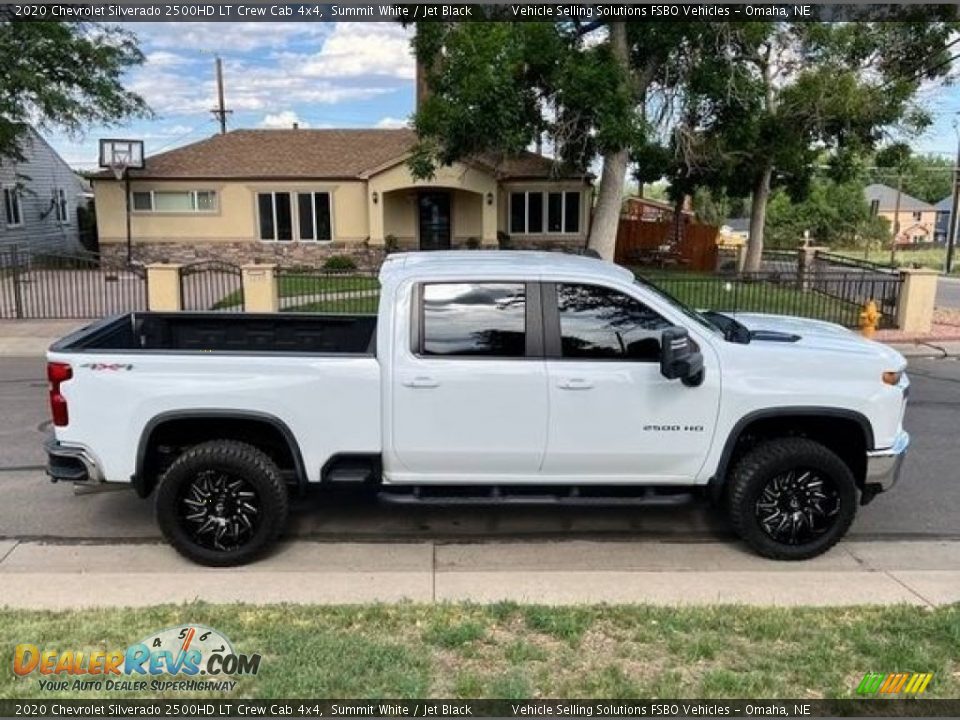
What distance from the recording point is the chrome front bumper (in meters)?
4.71

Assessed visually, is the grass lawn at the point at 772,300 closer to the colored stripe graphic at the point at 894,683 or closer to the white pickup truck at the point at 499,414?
the white pickup truck at the point at 499,414

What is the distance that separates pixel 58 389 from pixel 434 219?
2383cm

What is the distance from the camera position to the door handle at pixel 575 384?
15.0ft

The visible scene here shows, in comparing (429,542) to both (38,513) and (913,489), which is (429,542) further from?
(913,489)

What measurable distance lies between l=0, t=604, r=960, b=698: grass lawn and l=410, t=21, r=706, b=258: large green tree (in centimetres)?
1219

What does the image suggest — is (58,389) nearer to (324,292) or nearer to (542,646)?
(542,646)

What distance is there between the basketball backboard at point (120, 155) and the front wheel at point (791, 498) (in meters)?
26.2

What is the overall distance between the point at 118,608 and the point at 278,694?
1.31m

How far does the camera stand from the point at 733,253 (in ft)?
112

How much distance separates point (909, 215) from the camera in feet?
279

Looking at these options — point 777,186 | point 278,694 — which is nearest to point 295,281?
point 278,694

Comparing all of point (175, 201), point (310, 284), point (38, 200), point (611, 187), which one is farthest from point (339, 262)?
point (38, 200)

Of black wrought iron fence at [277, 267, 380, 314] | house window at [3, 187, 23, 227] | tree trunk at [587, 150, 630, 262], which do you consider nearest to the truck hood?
black wrought iron fence at [277, 267, 380, 314]

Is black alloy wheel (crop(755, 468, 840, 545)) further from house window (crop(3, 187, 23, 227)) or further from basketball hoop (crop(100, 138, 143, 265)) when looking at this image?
house window (crop(3, 187, 23, 227))
